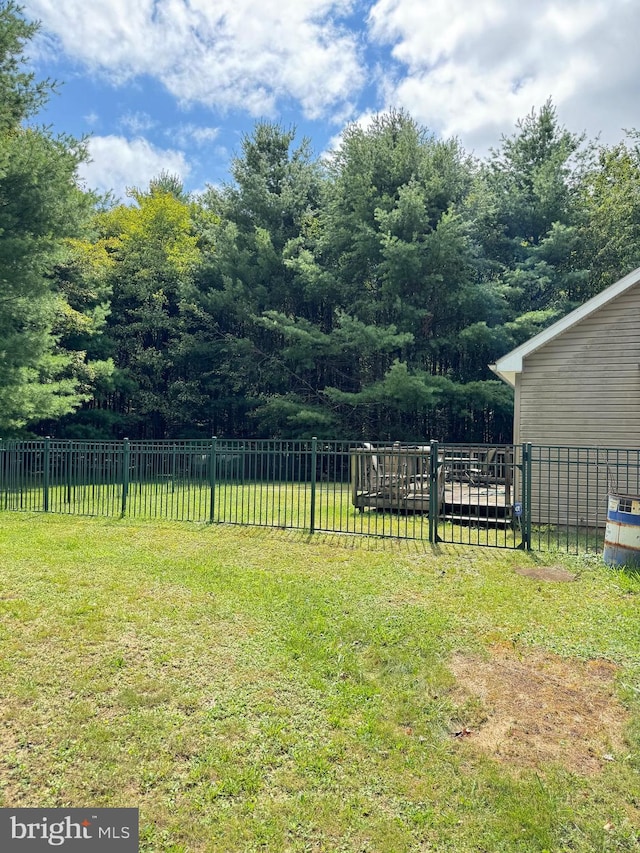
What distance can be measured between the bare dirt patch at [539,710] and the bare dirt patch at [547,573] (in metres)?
2.16

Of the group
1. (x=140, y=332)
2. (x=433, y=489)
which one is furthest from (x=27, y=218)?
(x=433, y=489)

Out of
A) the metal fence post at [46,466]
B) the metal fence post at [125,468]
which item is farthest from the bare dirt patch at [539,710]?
the metal fence post at [46,466]

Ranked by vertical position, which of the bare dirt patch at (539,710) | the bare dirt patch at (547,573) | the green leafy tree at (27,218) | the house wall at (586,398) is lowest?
the bare dirt patch at (539,710)

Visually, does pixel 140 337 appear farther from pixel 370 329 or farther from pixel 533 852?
pixel 533 852

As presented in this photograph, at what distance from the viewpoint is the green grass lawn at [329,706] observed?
89.8 inches

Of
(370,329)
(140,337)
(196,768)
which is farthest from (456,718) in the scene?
(140,337)

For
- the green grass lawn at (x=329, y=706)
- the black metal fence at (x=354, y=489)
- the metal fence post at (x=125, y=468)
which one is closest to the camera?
the green grass lawn at (x=329, y=706)

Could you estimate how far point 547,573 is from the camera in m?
6.06

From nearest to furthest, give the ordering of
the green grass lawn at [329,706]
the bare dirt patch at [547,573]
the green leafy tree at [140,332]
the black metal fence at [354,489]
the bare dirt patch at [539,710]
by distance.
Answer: the green grass lawn at [329,706] → the bare dirt patch at [539,710] → the bare dirt patch at [547,573] → the black metal fence at [354,489] → the green leafy tree at [140,332]

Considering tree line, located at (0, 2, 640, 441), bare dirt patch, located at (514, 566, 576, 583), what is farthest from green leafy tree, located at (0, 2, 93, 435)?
bare dirt patch, located at (514, 566, 576, 583)

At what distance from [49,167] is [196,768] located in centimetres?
1519

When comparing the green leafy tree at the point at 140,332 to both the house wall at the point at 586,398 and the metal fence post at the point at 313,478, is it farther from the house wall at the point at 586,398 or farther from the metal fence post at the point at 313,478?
the house wall at the point at 586,398

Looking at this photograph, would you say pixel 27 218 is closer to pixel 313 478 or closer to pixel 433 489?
pixel 313 478

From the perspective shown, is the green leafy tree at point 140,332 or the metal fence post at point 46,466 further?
the green leafy tree at point 140,332
